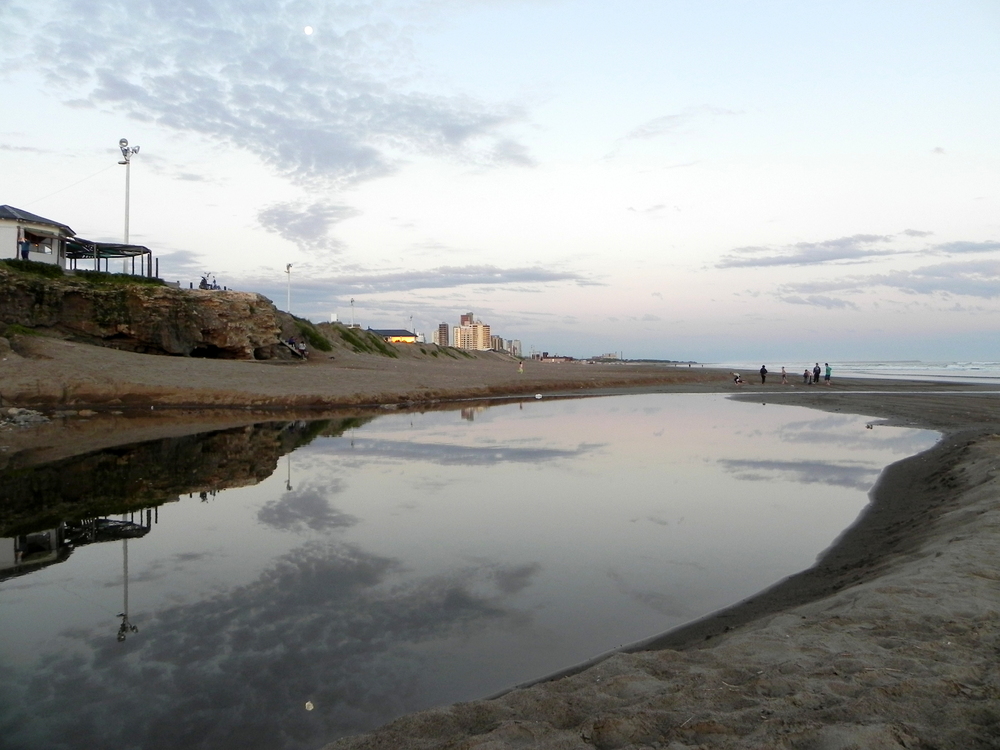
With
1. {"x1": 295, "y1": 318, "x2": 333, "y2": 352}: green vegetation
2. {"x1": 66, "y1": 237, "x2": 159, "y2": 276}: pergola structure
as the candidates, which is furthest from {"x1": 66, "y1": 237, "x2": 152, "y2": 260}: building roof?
{"x1": 295, "y1": 318, "x2": 333, "y2": 352}: green vegetation

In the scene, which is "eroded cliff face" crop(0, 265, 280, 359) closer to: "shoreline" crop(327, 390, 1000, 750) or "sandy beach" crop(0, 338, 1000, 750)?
"sandy beach" crop(0, 338, 1000, 750)

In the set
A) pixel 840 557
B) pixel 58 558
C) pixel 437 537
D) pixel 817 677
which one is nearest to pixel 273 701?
pixel 817 677

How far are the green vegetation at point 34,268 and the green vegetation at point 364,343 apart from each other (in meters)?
39.0

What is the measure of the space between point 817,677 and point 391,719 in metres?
3.04

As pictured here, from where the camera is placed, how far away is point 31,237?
37.7 meters

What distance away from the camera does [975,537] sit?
8148 mm

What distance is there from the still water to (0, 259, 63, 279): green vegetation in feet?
78.4

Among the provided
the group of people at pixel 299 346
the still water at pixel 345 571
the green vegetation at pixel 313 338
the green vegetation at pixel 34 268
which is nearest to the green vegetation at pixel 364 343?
the green vegetation at pixel 313 338

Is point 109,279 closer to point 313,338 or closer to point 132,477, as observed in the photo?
point 313,338

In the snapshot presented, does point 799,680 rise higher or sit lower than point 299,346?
lower

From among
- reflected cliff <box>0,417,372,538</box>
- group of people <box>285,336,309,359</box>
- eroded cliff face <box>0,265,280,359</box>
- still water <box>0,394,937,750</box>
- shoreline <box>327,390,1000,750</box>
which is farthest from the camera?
group of people <box>285,336,309,359</box>

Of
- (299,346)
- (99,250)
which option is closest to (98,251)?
(99,250)

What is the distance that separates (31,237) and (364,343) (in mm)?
43649

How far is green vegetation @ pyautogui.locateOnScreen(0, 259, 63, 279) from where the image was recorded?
3403 cm
